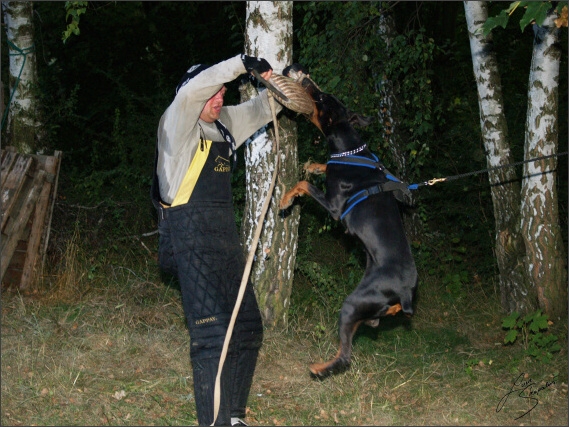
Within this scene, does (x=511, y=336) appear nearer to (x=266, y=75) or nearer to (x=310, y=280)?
(x=310, y=280)

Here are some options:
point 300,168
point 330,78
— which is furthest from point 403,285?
point 330,78

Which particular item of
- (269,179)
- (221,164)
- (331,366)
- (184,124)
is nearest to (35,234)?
(269,179)

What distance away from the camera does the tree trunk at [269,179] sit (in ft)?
19.5

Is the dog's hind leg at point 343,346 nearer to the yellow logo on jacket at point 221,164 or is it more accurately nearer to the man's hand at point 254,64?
the yellow logo on jacket at point 221,164

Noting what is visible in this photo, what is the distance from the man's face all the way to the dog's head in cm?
76

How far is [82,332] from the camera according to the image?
6504 millimetres

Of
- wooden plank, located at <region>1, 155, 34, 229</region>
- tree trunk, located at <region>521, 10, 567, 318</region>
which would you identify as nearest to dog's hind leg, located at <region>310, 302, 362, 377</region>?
tree trunk, located at <region>521, 10, 567, 318</region>

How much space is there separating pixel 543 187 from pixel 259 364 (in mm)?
3100

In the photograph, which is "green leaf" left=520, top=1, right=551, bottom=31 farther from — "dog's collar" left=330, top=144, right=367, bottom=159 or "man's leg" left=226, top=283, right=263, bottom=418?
"man's leg" left=226, top=283, right=263, bottom=418

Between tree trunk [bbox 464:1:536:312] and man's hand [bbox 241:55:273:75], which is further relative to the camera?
tree trunk [bbox 464:1:536:312]

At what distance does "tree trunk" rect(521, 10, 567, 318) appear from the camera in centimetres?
688

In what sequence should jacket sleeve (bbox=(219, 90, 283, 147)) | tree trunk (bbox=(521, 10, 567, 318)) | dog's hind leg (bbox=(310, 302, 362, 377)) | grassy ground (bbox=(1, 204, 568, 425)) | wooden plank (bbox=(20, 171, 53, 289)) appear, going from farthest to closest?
wooden plank (bbox=(20, 171, 53, 289)), tree trunk (bbox=(521, 10, 567, 318)), grassy ground (bbox=(1, 204, 568, 425)), jacket sleeve (bbox=(219, 90, 283, 147)), dog's hind leg (bbox=(310, 302, 362, 377))

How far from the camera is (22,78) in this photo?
27.1 feet

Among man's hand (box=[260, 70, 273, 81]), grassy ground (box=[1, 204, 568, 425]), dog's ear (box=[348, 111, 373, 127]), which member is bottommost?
grassy ground (box=[1, 204, 568, 425])
